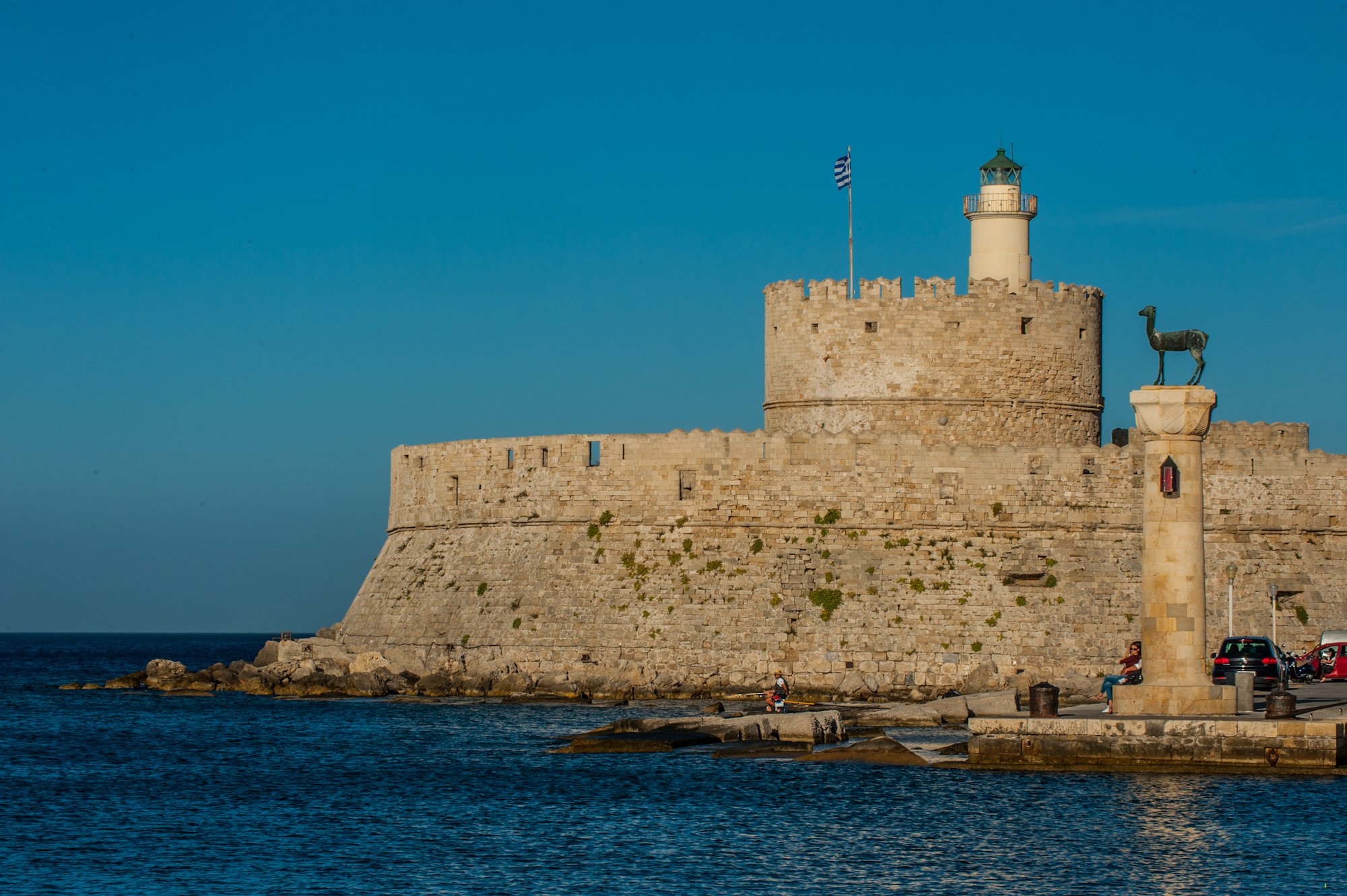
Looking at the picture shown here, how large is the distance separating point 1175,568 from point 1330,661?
9180 millimetres

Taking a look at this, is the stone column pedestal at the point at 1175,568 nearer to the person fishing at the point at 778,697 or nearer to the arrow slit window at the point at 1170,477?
the arrow slit window at the point at 1170,477

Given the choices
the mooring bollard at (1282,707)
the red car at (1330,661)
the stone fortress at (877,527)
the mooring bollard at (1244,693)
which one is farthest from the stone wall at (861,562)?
the mooring bollard at (1282,707)

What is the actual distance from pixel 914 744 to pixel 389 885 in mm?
10032

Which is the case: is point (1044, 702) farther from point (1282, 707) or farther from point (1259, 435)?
point (1259, 435)

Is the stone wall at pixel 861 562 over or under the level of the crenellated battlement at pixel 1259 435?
under

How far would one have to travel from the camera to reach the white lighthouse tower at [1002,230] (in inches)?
1481

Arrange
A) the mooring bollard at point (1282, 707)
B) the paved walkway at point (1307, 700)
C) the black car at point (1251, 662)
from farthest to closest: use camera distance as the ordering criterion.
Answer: the black car at point (1251, 662)
the paved walkway at point (1307, 700)
the mooring bollard at point (1282, 707)

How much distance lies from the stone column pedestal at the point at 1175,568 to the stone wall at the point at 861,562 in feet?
28.7

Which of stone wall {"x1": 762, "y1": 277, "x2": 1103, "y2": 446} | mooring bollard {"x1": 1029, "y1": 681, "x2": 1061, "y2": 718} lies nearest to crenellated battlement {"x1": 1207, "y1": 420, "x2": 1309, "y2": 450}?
stone wall {"x1": 762, "y1": 277, "x2": 1103, "y2": 446}

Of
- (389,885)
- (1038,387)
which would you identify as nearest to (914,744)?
(389,885)

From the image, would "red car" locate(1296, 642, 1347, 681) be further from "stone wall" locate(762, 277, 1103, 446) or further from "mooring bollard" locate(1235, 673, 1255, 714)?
"stone wall" locate(762, 277, 1103, 446)

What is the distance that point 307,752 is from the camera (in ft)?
94.9

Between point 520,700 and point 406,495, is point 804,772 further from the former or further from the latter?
point 406,495

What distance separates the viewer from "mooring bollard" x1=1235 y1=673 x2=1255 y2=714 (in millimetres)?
23078
